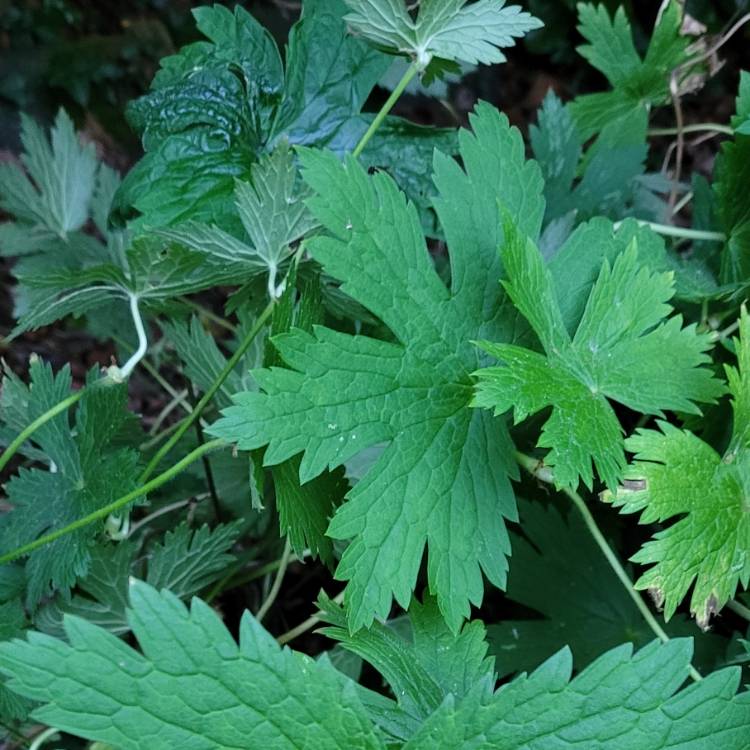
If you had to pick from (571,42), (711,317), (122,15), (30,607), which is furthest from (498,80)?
(30,607)

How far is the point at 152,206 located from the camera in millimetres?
977

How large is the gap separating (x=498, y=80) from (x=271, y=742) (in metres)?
2.58

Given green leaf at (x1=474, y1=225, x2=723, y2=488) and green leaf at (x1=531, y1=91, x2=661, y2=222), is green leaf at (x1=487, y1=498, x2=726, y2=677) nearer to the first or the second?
green leaf at (x1=474, y1=225, x2=723, y2=488)

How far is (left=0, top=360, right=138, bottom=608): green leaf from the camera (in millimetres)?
902

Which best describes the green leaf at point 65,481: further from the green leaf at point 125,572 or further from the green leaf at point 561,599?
the green leaf at point 561,599

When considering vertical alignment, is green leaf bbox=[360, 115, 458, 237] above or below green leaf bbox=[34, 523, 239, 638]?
above

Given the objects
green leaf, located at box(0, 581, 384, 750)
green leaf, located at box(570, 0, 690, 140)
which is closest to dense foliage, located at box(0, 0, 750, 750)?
green leaf, located at box(0, 581, 384, 750)

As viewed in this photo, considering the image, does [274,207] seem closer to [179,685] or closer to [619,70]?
[179,685]

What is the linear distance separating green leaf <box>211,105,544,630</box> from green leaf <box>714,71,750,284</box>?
1.26 feet

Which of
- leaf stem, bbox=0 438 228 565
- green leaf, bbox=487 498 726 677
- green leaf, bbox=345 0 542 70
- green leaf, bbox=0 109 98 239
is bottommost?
green leaf, bbox=487 498 726 677

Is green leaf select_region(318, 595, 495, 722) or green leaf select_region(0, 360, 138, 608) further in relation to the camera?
green leaf select_region(0, 360, 138, 608)

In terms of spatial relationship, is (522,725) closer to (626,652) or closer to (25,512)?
(626,652)

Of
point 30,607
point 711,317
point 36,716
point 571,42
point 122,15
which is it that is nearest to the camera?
point 36,716

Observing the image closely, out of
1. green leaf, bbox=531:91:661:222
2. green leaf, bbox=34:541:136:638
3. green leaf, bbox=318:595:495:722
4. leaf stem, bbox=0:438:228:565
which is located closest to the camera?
green leaf, bbox=318:595:495:722
